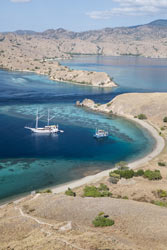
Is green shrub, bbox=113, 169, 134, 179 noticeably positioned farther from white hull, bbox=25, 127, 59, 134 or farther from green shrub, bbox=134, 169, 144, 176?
white hull, bbox=25, 127, 59, 134

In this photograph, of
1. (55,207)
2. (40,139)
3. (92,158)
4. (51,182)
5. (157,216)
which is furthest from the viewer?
(40,139)

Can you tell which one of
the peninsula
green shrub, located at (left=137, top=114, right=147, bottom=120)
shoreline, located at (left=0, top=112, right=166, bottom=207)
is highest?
green shrub, located at (left=137, top=114, right=147, bottom=120)

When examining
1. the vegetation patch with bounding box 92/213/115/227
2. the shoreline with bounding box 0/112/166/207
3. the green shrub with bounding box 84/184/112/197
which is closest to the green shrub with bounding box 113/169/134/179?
the shoreline with bounding box 0/112/166/207

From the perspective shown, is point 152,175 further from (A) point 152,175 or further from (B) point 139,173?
(B) point 139,173

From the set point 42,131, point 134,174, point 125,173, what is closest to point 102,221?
point 125,173

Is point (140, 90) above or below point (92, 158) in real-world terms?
above

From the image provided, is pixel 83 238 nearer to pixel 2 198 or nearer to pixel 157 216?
pixel 157 216

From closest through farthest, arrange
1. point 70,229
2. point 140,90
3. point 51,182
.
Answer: point 70,229 → point 51,182 → point 140,90

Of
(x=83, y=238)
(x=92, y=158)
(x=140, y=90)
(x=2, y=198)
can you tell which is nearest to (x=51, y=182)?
(x=2, y=198)
